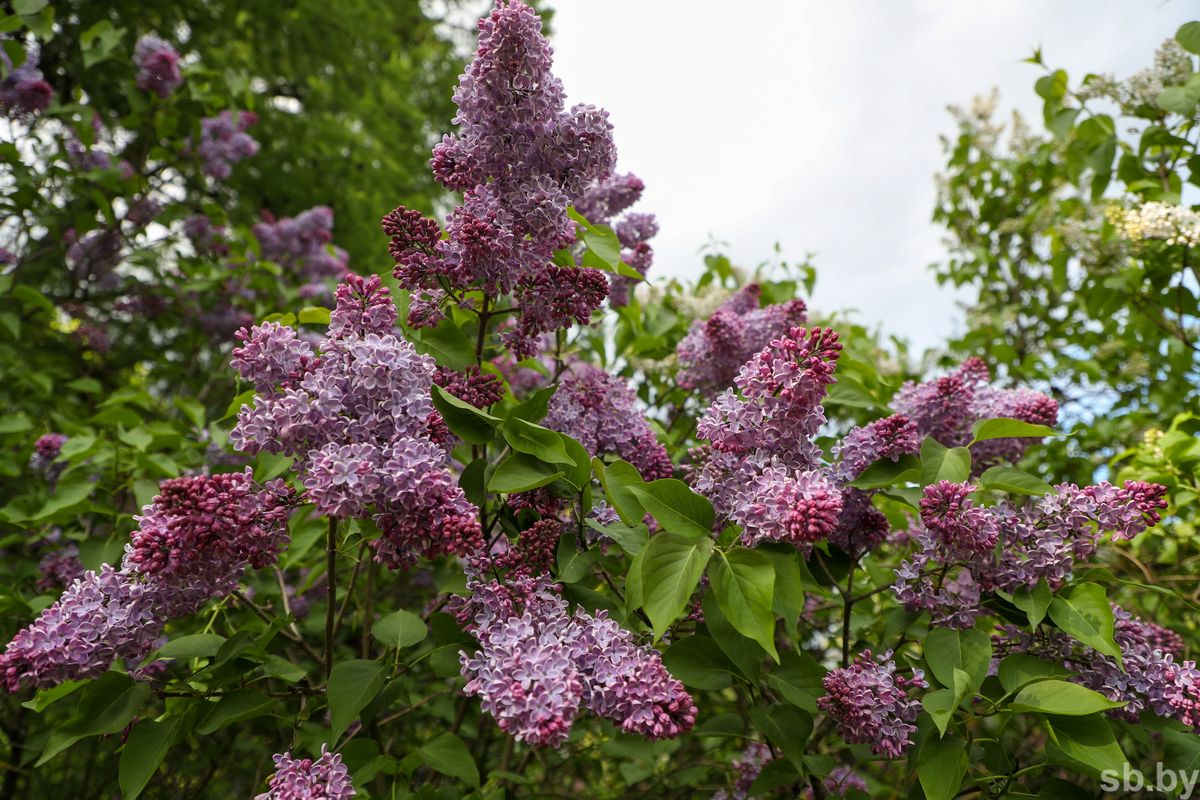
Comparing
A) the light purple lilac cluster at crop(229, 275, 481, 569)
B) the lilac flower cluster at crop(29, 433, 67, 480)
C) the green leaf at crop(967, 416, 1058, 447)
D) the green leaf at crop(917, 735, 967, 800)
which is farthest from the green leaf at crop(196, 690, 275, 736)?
the lilac flower cluster at crop(29, 433, 67, 480)

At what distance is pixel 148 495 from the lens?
2654 millimetres

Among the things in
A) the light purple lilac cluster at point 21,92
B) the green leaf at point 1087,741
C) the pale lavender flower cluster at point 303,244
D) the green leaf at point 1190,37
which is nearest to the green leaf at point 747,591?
the green leaf at point 1087,741

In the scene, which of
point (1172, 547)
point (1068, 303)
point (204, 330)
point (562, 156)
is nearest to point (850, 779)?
point (1172, 547)

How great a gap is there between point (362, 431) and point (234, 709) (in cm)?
77

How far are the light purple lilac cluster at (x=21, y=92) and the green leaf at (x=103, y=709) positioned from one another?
12.6ft

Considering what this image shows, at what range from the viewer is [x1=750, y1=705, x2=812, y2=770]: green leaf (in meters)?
1.64

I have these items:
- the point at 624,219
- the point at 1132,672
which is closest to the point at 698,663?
the point at 1132,672

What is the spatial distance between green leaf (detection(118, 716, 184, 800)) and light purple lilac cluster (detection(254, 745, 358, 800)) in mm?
308

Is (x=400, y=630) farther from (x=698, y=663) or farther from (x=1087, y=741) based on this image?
(x=1087, y=741)

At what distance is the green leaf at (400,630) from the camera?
1748 millimetres

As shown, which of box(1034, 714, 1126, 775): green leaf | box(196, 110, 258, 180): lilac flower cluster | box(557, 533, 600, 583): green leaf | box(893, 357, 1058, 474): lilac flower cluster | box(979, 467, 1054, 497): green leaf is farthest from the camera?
box(196, 110, 258, 180): lilac flower cluster

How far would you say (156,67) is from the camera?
424cm

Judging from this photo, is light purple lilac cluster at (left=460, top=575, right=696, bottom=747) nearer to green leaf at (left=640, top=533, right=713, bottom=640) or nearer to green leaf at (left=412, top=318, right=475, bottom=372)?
green leaf at (left=640, top=533, right=713, bottom=640)

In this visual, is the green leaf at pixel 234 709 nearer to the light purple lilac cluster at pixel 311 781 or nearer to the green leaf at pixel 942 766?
the light purple lilac cluster at pixel 311 781
